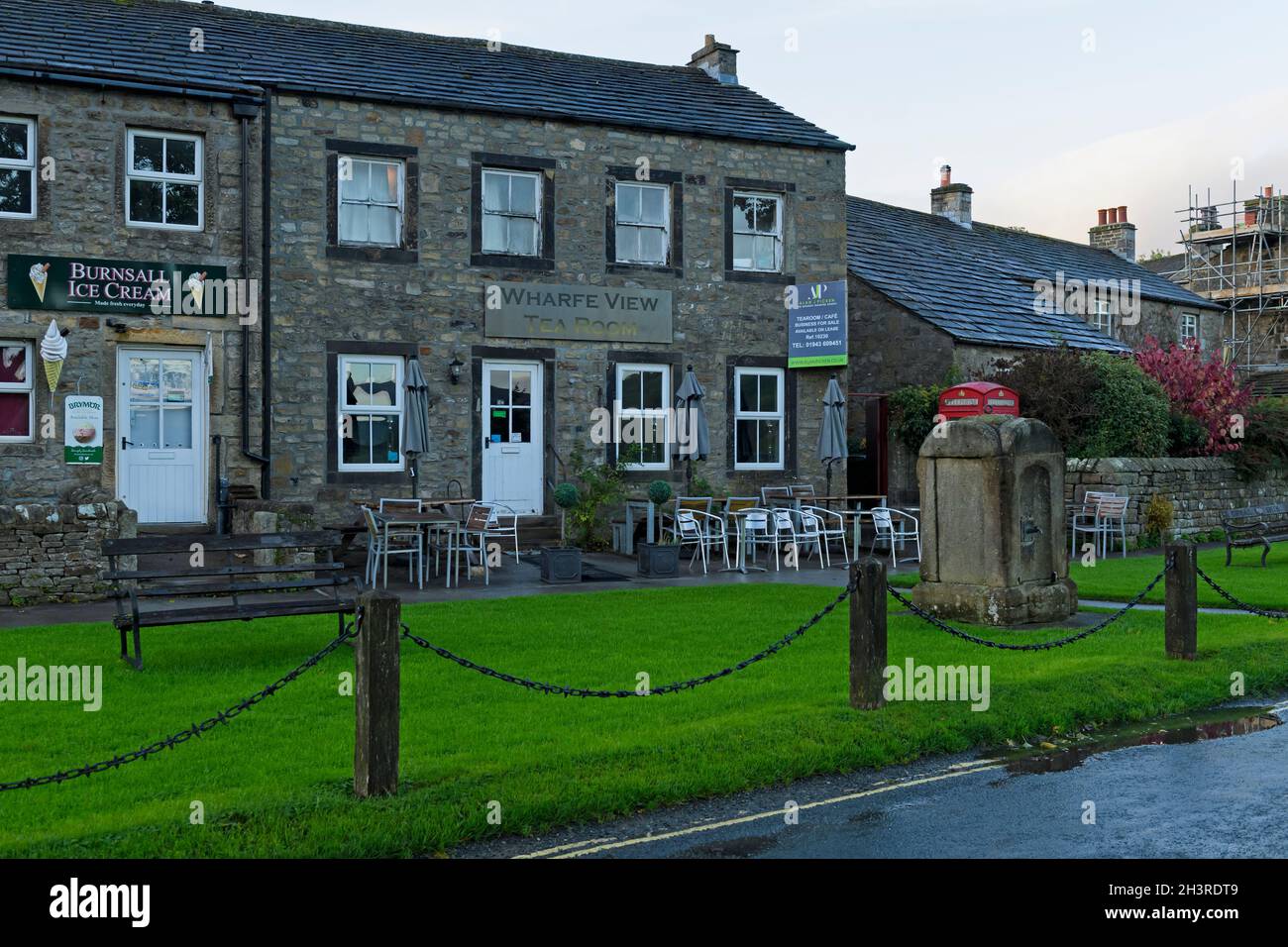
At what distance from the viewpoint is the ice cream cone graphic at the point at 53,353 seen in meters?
17.0

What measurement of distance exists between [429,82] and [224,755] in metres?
15.7

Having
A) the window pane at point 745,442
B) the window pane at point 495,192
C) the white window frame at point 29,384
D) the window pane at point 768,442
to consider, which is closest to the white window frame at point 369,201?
the window pane at point 495,192

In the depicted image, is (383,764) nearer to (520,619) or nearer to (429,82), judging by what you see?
(520,619)

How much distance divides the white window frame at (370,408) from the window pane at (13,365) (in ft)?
14.1

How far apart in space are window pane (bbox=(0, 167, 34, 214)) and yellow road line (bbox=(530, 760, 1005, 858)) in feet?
50.1

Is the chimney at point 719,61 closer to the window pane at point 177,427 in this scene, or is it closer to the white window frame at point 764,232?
the white window frame at point 764,232

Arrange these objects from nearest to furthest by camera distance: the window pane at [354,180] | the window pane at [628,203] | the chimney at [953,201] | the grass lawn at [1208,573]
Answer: the grass lawn at [1208,573], the window pane at [354,180], the window pane at [628,203], the chimney at [953,201]

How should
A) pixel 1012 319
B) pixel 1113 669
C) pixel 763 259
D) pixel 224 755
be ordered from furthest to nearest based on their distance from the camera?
pixel 1012 319
pixel 763 259
pixel 1113 669
pixel 224 755

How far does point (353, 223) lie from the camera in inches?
761

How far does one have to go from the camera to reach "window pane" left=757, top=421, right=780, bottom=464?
22.2m

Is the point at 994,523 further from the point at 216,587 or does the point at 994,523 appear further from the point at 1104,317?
the point at 1104,317
